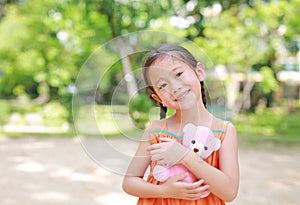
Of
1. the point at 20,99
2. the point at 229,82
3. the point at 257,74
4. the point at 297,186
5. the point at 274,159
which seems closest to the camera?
the point at 297,186

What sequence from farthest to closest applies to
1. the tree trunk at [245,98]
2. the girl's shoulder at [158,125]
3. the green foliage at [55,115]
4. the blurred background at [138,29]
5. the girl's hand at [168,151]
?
the tree trunk at [245,98], the green foliage at [55,115], the blurred background at [138,29], the girl's shoulder at [158,125], the girl's hand at [168,151]

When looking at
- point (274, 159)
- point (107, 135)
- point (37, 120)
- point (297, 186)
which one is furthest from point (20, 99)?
point (107, 135)

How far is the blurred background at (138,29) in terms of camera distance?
891cm

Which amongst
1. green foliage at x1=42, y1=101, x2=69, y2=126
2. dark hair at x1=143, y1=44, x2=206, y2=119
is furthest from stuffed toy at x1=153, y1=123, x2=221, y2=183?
green foliage at x1=42, y1=101, x2=69, y2=126

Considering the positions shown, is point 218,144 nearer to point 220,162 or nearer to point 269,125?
point 220,162

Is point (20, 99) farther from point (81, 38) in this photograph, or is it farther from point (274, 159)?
point (274, 159)

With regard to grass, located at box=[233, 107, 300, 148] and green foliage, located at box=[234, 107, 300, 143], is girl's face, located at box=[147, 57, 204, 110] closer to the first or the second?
grass, located at box=[233, 107, 300, 148]


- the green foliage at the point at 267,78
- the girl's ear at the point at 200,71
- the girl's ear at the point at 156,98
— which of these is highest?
the green foliage at the point at 267,78

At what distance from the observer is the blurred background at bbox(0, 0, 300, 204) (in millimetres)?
8914

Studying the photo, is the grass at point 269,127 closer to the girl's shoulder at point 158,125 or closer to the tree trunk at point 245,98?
the tree trunk at point 245,98

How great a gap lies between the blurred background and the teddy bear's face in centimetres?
663

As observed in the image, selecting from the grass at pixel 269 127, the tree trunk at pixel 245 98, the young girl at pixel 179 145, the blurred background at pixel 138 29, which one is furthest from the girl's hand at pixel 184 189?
the tree trunk at pixel 245 98

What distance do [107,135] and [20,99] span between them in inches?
649

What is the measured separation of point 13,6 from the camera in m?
12.9
